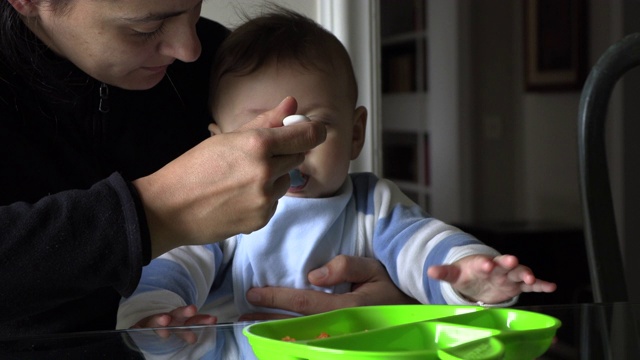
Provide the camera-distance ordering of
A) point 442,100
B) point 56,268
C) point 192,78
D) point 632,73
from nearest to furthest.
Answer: point 56,268 < point 192,78 < point 632,73 < point 442,100

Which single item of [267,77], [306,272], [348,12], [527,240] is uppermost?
[348,12]

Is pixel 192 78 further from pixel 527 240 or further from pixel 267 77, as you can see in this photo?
pixel 527 240

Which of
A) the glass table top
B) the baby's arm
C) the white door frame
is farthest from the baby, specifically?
the white door frame

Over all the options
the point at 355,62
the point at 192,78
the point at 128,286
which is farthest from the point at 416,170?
the point at 128,286

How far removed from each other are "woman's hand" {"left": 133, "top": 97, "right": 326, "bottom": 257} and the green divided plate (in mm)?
236

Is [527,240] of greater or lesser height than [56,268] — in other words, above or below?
below

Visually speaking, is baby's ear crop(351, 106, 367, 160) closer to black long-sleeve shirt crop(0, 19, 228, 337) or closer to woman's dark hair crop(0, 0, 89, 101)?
black long-sleeve shirt crop(0, 19, 228, 337)

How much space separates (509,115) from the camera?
186 inches

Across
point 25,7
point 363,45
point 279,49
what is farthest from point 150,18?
point 363,45

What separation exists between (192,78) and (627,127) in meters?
2.83

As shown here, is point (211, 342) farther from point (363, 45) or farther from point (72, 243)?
point (363, 45)

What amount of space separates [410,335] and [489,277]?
15.0 inches

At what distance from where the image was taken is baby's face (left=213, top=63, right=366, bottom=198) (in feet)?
4.15

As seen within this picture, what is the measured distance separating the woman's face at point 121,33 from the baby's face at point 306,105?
147 mm
